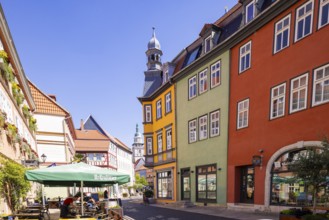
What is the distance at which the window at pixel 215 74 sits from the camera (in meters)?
19.3

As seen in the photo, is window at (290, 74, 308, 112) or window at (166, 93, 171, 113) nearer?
window at (290, 74, 308, 112)

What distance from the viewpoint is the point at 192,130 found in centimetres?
2228

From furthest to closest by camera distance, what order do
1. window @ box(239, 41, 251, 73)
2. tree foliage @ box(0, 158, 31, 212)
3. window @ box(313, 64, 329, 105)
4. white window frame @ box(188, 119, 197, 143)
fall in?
white window frame @ box(188, 119, 197, 143), window @ box(239, 41, 251, 73), window @ box(313, 64, 329, 105), tree foliage @ box(0, 158, 31, 212)

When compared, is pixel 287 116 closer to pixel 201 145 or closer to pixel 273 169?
pixel 273 169

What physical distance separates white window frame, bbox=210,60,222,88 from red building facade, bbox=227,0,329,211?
1411mm

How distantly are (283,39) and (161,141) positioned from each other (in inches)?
647

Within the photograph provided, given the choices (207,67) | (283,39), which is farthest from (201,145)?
(283,39)

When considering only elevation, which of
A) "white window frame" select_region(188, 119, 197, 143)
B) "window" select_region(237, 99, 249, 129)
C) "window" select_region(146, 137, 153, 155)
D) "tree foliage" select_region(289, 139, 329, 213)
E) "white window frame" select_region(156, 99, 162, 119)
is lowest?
"tree foliage" select_region(289, 139, 329, 213)

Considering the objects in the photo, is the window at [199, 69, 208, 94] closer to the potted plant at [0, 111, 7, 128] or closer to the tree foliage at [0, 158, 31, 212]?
the tree foliage at [0, 158, 31, 212]

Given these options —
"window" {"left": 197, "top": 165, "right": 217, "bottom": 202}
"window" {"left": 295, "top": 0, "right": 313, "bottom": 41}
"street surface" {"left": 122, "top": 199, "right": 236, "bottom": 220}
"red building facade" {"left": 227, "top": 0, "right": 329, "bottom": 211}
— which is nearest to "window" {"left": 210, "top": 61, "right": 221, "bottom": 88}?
"red building facade" {"left": 227, "top": 0, "right": 329, "bottom": 211}

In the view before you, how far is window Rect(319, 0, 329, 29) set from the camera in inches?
466

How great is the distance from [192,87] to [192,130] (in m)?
3.55

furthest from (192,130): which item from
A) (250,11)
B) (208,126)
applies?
(250,11)

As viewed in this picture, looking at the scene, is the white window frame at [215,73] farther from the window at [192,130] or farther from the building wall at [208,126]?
the window at [192,130]
